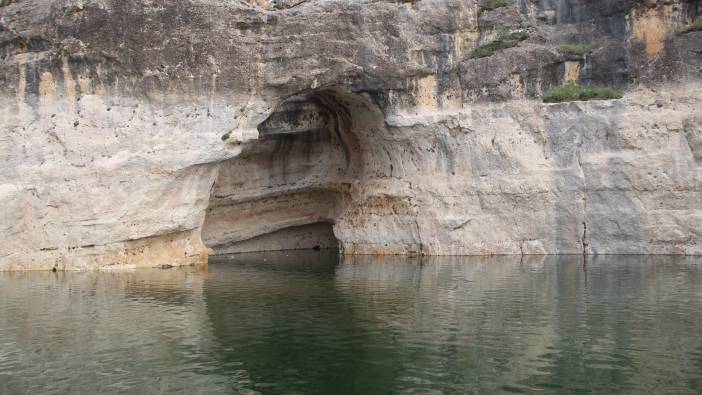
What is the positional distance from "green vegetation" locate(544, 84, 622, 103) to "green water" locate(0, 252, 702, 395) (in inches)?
294

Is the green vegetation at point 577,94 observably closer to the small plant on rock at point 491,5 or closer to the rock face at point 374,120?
the rock face at point 374,120

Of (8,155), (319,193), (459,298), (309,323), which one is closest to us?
(309,323)

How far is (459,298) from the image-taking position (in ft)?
48.4

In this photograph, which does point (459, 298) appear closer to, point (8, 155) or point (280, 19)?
point (280, 19)

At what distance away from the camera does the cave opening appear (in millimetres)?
27797

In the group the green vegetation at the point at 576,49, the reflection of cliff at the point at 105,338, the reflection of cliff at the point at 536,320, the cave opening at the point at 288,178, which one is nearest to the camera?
the reflection of cliff at the point at 105,338

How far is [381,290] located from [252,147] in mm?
13264

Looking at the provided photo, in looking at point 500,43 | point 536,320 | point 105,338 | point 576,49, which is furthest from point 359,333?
point 576,49

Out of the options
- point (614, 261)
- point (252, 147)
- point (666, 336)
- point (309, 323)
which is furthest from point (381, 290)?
point (252, 147)

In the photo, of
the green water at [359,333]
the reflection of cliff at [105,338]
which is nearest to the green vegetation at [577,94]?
the green water at [359,333]

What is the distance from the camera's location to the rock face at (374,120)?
21.1 meters

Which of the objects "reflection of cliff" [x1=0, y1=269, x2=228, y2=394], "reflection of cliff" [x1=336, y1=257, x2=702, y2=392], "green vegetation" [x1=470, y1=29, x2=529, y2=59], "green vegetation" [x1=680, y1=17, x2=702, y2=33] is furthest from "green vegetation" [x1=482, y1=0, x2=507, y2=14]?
"reflection of cliff" [x1=0, y1=269, x2=228, y2=394]

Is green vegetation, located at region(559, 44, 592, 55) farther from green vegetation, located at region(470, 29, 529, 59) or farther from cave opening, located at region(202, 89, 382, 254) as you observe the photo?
cave opening, located at region(202, 89, 382, 254)

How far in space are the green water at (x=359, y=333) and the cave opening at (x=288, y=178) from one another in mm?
9542
